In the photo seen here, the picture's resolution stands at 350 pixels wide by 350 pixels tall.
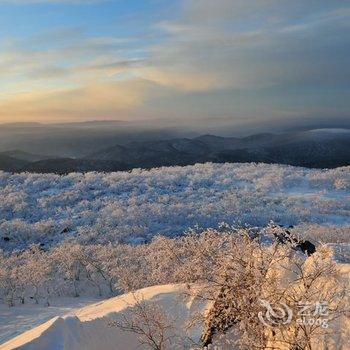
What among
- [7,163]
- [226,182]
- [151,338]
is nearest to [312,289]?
[151,338]

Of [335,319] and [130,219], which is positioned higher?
[335,319]

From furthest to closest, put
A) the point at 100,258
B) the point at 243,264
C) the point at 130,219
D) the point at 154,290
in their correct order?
the point at 130,219 → the point at 100,258 → the point at 154,290 → the point at 243,264

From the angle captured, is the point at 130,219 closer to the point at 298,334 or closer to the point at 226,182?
the point at 226,182

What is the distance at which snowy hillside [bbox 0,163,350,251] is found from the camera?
139 feet

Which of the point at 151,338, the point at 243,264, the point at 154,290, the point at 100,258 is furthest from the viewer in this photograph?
the point at 100,258

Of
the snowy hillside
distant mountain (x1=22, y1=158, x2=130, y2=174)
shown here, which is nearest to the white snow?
the snowy hillside

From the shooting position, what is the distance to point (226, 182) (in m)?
56.8

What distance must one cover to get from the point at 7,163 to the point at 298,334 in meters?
144

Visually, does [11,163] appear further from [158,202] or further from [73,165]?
[158,202]

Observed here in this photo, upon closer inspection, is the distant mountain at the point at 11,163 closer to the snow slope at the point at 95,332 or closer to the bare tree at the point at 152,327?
the snow slope at the point at 95,332
